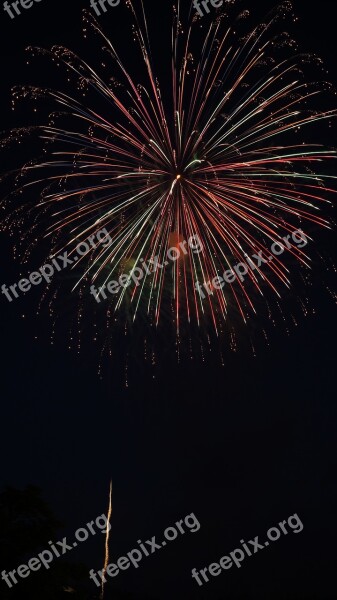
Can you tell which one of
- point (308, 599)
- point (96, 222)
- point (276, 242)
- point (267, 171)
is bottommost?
point (308, 599)

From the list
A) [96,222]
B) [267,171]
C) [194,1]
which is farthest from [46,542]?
[194,1]

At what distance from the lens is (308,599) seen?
46.7m

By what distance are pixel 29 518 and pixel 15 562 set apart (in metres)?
1.35

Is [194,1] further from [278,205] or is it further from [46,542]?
[46,542]

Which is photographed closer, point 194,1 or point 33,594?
point 194,1

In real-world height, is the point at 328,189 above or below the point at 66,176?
below

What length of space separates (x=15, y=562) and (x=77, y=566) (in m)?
2.20

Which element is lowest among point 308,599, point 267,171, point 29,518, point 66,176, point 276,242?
point 308,599

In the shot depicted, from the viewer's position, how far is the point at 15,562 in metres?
19.2

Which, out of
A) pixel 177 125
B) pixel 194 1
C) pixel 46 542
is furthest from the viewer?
pixel 46 542

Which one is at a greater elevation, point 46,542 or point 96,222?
point 96,222

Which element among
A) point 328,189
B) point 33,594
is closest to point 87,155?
point 328,189

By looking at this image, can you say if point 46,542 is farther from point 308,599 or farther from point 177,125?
point 308,599

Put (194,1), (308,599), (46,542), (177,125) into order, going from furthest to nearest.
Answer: (308,599) < (46,542) < (177,125) < (194,1)
